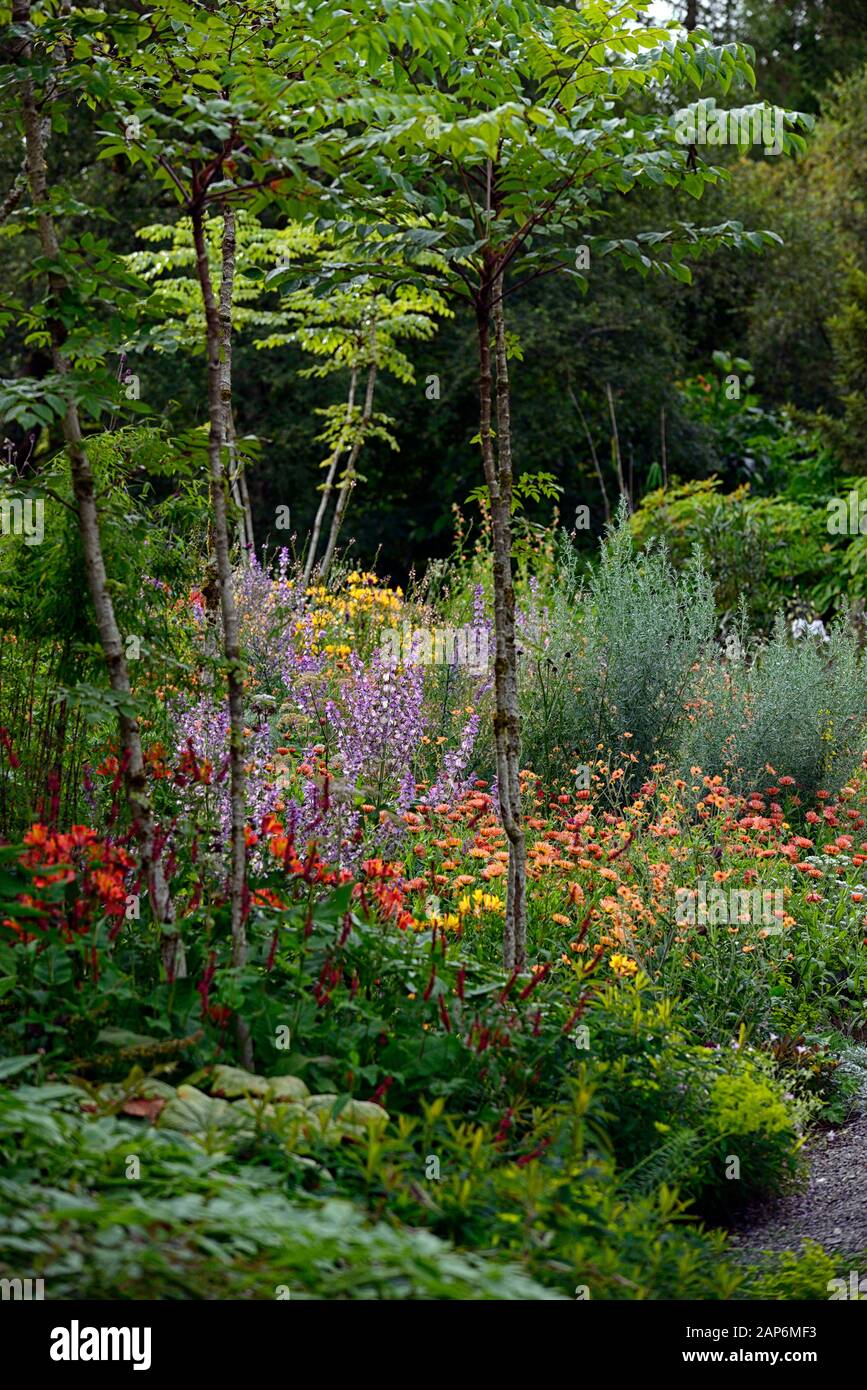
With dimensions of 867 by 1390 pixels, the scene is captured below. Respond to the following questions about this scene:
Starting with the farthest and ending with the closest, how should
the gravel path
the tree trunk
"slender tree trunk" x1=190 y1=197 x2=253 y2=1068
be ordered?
the tree trunk, the gravel path, "slender tree trunk" x1=190 y1=197 x2=253 y2=1068

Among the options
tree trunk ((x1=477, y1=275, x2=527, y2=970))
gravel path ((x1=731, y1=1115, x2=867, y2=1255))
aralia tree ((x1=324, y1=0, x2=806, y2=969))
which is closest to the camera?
gravel path ((x1=731, y1=1115, x2=867, y2=1255))

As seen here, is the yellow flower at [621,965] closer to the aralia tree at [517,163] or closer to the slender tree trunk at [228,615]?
the aralia tree at [517,163]

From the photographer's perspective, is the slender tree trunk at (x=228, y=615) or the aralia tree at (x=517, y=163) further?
the aralia tree at (x=517, y=163)

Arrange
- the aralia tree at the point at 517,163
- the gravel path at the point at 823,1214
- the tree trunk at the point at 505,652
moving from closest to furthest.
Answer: the gravel path at the point at 823,1214 < the aralia tree at the point at 517,163 < the tree trunk at the point at 505,652

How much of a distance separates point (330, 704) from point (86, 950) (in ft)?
8.68

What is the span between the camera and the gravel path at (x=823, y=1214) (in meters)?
3.54

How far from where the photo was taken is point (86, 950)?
3332 millimetres

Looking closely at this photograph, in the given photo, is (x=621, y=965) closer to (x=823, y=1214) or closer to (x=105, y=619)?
(x=823, y=1214)

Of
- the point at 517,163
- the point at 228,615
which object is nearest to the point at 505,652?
the point at 228,615

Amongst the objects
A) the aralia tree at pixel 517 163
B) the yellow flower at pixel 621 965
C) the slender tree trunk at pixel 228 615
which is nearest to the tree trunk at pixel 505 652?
the aralia tree at pixel 517 163

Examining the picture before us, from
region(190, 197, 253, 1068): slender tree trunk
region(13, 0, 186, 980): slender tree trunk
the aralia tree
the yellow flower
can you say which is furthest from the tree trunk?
region(13, 0, 186, 980): slender tree trunk

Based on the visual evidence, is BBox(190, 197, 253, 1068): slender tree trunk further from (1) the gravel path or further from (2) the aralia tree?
(1) the gravel path

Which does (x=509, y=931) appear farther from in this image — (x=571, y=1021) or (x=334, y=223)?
(x=334, y=223)

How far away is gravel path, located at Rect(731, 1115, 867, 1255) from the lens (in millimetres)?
3545
